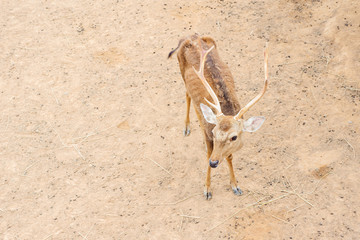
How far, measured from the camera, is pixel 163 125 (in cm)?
756

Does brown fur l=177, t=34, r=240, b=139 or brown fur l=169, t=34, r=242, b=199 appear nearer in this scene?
brown fur l=169, t=34, r=242, b=199

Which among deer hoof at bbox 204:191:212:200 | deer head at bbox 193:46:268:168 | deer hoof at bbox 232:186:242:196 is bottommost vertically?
deer hoof at bbox 204:191:212:200

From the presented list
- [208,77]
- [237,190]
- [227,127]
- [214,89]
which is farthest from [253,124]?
[237,190]

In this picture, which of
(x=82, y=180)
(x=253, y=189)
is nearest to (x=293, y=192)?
(x=253, y=189)

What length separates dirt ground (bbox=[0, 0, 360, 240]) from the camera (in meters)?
6.01

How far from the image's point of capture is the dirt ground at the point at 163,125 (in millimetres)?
6007

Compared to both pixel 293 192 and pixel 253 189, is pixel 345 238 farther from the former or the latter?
pixel 253 189

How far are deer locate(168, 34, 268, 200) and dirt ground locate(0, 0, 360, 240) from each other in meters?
0.58

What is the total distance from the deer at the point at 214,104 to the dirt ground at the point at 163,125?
0.58 meters

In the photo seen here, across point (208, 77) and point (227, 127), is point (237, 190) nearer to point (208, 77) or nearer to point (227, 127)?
point (227, 127)

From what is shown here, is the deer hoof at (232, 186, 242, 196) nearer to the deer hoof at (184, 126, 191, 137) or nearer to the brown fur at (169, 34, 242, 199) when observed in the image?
the brown fur at (169, 34, 242, 199)

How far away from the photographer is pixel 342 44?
8367 mm

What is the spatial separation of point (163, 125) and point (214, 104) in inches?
71.2

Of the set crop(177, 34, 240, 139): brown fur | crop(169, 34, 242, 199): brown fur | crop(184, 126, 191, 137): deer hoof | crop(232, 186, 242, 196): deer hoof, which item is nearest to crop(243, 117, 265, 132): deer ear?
crop(169, 34, 242, 199): brown fur
